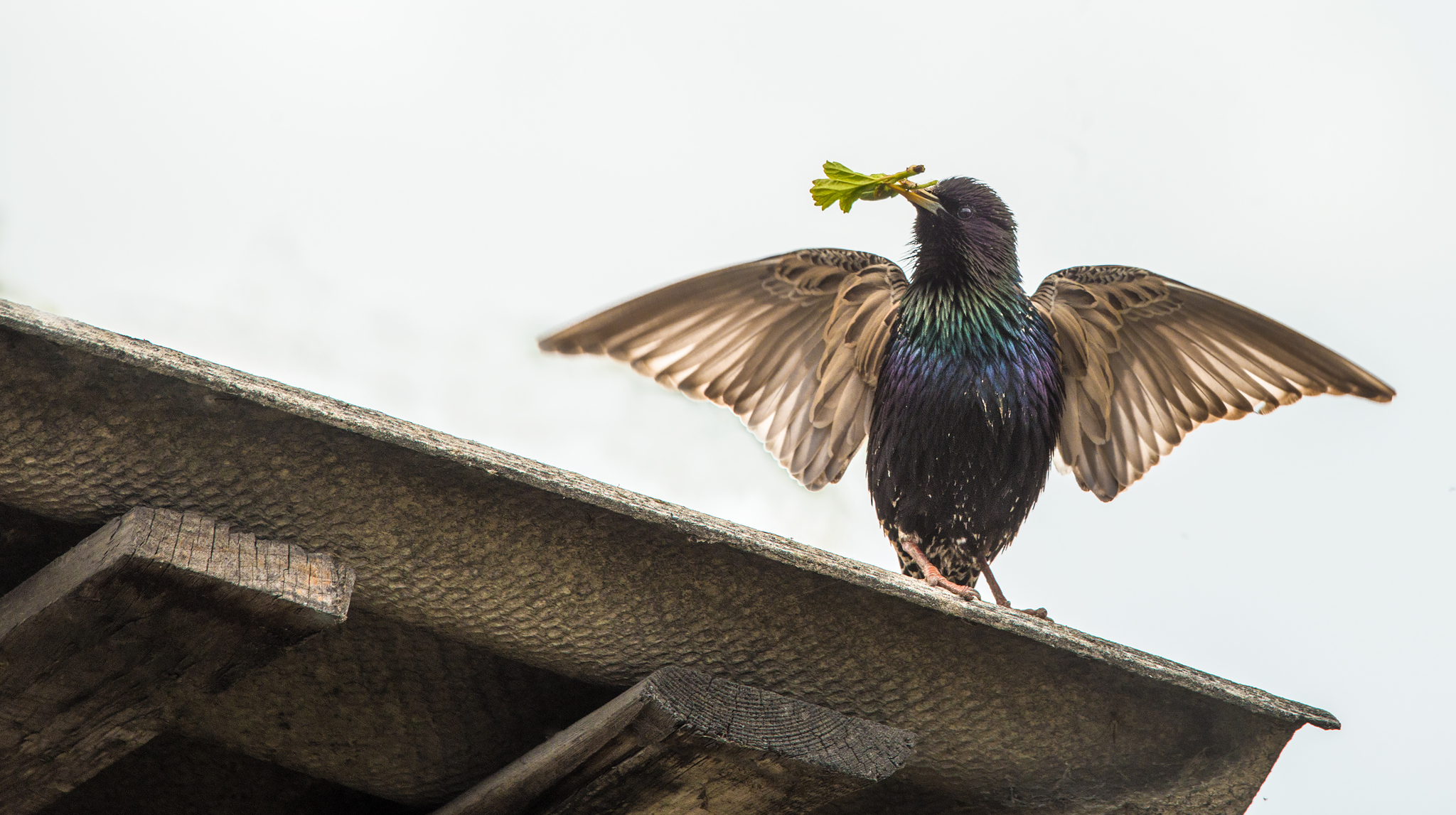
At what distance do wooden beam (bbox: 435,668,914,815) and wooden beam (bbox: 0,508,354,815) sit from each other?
1.46 feet

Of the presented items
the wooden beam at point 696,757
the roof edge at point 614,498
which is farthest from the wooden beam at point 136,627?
the wooden beam at point 696,757

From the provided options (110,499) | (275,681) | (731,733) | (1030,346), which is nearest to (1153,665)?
(731,733)

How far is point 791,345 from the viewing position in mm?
4750

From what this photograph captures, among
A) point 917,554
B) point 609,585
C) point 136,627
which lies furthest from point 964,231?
point 136,627

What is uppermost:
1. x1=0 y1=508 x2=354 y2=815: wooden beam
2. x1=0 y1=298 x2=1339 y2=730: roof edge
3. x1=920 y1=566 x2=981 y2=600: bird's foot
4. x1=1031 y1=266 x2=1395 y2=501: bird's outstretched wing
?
x1=1031 y1=266 x2=1395 y2=501: bird's outstretched wing

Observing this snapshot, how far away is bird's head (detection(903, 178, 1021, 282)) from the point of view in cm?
436

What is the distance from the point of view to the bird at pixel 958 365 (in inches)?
161

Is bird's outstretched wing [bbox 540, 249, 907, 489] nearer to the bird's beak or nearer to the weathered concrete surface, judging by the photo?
the bird's beak

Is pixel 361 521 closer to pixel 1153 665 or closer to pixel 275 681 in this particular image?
pixel 275 681

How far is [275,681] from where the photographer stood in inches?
85.8

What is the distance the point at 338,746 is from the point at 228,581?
62 centimetres

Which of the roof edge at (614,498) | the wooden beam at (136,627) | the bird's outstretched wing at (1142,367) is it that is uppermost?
the bird's outstretched wing at (1142,367)

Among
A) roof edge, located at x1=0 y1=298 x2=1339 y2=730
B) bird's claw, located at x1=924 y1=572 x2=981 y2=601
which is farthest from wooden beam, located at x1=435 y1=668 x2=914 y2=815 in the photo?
bird's claw, located at x1=924 y1=572 x2=981 y2=601

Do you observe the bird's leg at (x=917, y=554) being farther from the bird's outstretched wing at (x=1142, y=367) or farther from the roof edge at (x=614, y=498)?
the roof edge at (x=614, y=498)
